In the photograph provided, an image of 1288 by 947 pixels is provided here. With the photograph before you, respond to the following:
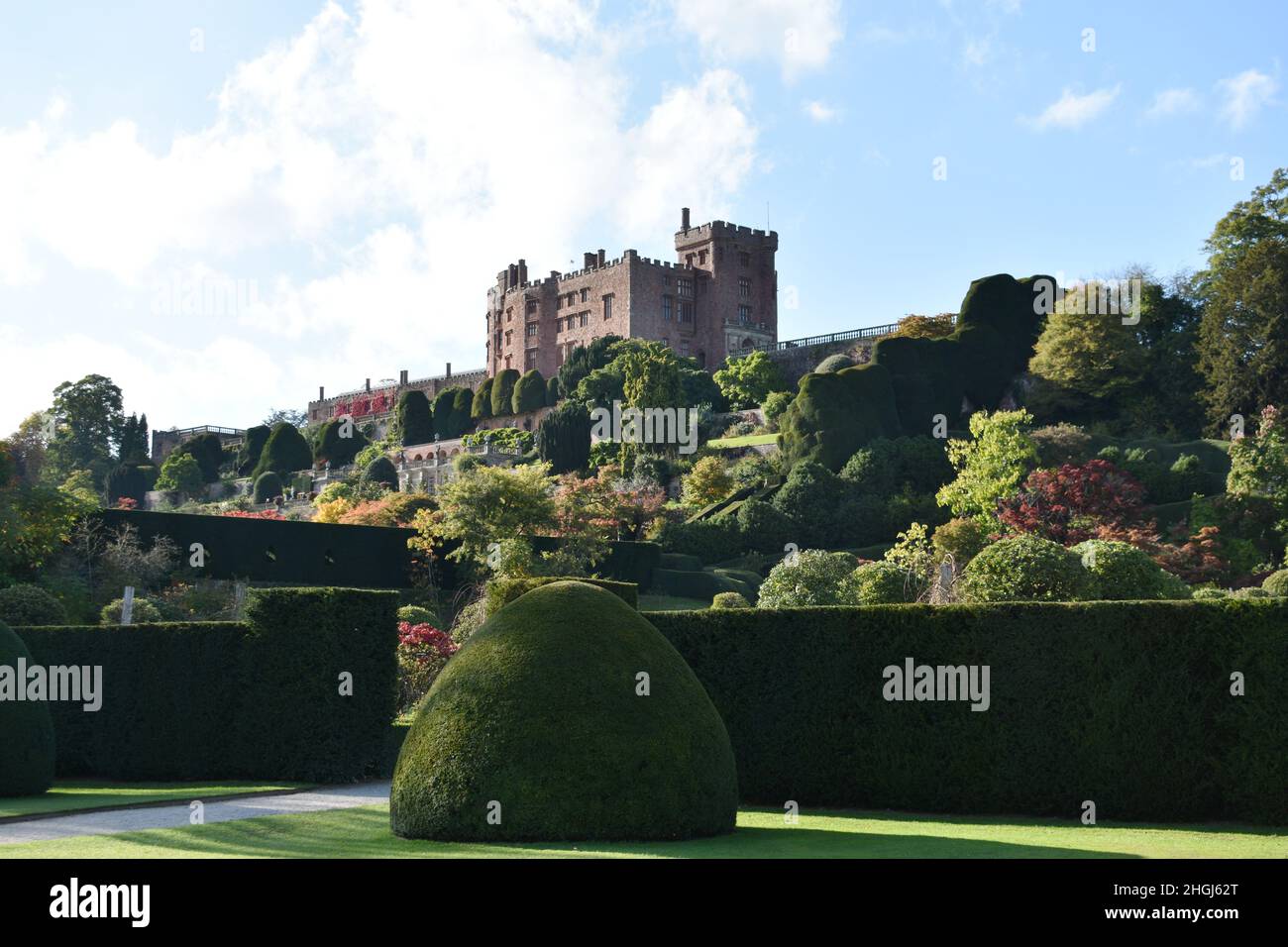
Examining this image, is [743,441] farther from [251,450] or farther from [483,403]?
[251,450]

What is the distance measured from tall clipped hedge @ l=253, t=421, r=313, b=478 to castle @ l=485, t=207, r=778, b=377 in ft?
55.7

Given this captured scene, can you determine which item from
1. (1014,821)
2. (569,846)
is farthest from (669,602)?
(569,846)

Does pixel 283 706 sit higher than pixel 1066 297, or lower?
lower

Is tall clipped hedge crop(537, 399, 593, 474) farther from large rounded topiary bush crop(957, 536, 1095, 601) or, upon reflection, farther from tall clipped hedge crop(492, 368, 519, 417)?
large rounded topiary bush crop(957, 536, 1095, 601)

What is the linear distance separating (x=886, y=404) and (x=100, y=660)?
1293 inches

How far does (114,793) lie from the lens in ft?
51.3

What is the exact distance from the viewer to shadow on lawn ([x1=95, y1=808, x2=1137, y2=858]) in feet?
29.8

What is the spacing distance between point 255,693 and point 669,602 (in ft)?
64.0

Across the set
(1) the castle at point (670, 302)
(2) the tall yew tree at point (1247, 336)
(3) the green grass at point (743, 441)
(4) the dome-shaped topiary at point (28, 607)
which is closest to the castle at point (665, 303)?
(1) the castle at point (670, 302)

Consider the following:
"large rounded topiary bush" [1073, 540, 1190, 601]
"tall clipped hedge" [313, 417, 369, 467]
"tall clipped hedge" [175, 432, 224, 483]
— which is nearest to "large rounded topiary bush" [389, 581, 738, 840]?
"large rounded topiary bush" [1073, 540, 1190, 601]

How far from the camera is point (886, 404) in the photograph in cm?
4603
